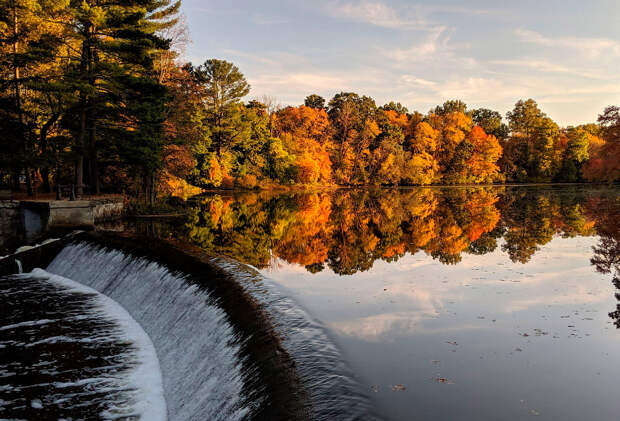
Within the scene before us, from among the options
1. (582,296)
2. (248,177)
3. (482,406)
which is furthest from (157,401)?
(248,177)

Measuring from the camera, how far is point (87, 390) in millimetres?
7379

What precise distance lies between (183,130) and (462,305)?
25180mm

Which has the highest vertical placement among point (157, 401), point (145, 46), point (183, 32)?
point (183, 32)

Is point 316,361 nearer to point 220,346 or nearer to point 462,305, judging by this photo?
point 220,346

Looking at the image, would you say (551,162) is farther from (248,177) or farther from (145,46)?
(145,46)

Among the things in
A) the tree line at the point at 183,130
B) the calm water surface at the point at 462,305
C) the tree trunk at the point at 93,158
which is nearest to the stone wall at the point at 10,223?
the tree line at the point at 183,130

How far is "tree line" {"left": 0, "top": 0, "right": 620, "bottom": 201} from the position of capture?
22172 millimetres

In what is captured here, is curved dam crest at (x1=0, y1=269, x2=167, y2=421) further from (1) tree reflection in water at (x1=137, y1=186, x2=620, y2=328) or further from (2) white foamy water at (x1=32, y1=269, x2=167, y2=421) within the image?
(1) tree reflection in water at (x1=137, y1=186, x2=620, y2=328)

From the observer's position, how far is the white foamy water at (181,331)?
6105 millimetres

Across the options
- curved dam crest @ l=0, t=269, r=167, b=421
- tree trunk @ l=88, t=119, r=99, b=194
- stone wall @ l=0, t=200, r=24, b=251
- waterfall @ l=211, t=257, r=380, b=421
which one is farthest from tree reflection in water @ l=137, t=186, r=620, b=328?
stone wall @ l=0, t=200, r=24, b=251

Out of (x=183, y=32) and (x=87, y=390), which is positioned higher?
(x=183, y=32)

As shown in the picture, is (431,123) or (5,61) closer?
(5,61)

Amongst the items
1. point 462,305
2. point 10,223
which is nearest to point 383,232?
point 462,305

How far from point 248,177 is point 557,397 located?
51.1 meters
